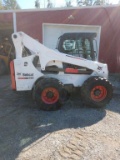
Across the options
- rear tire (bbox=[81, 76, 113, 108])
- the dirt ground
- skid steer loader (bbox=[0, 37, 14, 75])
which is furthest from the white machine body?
skid steer loader (bbox=[0, 37, 14, 75])

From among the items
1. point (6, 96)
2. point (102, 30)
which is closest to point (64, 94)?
point (6, 96)

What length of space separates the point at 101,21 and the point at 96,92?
18.6 feet

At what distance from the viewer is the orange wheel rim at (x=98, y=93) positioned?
5.63 meters

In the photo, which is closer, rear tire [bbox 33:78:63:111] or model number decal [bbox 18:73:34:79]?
rear tire [bbox 33:78:63:111]

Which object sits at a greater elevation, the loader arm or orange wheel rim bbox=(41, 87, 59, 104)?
the loader arm

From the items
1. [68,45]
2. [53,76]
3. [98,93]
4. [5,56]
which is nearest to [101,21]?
[68,45]

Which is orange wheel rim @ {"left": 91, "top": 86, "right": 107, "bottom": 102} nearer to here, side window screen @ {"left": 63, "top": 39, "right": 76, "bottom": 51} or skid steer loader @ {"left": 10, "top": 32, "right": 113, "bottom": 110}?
skid steer loader @ {"left": 10, "top": 32, "right": 113, "bottom": 110}

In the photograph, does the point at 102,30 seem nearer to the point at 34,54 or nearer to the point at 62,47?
the point at 62,47

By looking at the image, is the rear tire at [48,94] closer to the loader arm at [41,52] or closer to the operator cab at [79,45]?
the loader arm at [41,52]

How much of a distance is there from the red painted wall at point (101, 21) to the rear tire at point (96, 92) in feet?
15.3

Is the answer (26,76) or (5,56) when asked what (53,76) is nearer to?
(26,76)

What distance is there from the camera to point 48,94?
5.43m

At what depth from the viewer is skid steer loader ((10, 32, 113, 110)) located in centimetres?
540

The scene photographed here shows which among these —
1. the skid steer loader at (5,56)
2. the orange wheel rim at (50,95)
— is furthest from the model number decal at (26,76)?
the skid steer loader at (5,56)
